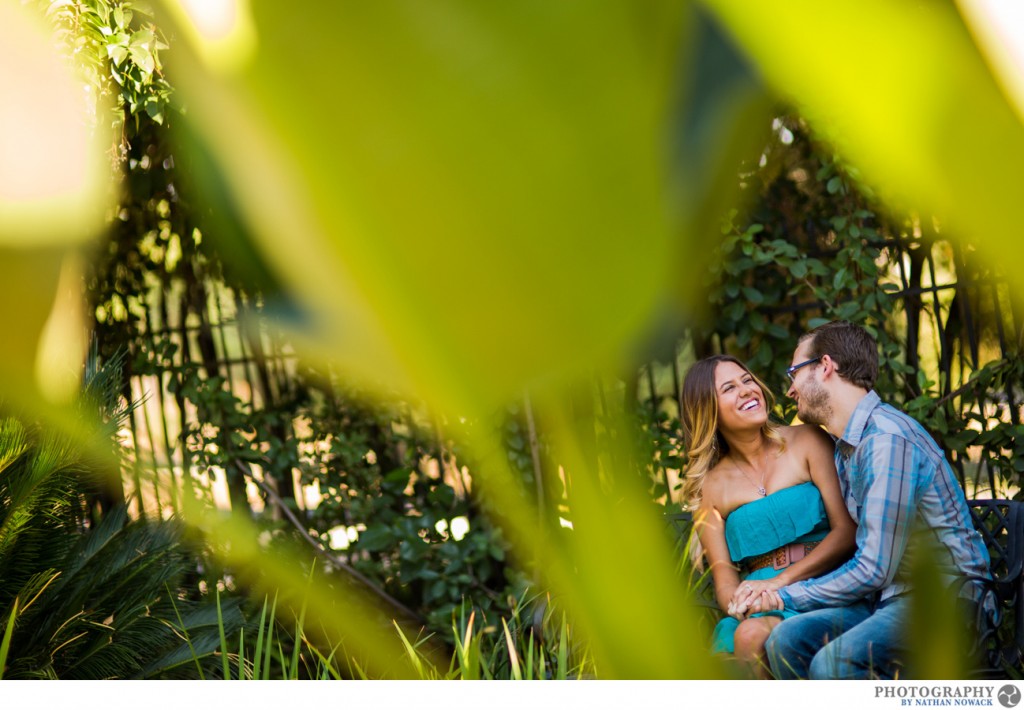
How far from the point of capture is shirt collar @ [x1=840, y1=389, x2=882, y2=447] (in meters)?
2.02

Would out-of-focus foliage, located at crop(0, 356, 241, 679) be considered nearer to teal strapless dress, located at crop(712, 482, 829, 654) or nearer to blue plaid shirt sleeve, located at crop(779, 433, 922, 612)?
teal strapless dress, located at crop(712, 482, 829, 654)

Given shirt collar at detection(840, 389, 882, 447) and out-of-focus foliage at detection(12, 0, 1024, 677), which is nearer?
out-of-focus foliage at detection(12, 0, 1024, 677)

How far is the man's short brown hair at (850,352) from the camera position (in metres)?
2.09

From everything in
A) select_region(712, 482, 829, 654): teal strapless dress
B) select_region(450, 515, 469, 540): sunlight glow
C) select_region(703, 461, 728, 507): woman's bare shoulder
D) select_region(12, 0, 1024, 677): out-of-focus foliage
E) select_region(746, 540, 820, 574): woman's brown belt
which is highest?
select_region(12, 0, 1024, 677): out-of-focus foliage

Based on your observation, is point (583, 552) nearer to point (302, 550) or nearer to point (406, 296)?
point (406, 296)

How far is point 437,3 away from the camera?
0.71ft

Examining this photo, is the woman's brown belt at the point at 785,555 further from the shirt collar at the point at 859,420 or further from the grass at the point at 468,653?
the grass at the point at 468,653

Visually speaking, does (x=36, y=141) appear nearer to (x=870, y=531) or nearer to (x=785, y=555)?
(x=870, y=531)

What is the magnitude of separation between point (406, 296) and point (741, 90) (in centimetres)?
10

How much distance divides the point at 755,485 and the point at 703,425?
174 mm

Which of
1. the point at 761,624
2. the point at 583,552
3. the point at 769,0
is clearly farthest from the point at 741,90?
the point at 761,624

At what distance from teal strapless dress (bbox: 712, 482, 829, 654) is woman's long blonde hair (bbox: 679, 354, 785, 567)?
12 centimetres

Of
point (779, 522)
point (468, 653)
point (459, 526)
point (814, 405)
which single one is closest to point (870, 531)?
point (779, 522)

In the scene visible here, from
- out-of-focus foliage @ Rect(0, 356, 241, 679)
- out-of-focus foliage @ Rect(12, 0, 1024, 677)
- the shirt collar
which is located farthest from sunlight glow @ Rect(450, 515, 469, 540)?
out-of-focus foliage @ Rect(12, 0, 1024, 677)
